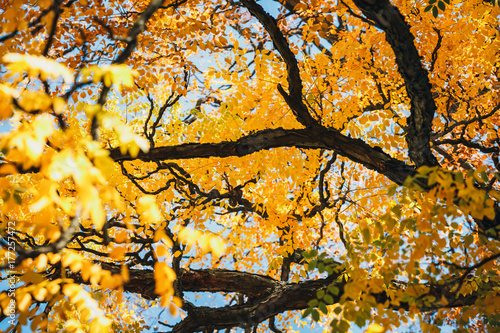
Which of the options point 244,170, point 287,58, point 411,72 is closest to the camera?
point 287,58

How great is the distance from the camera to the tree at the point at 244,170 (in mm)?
1944

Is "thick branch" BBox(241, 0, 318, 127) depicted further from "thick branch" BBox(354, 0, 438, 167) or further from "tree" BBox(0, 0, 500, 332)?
"thick branch" BBox(354, 0, 438, 167)

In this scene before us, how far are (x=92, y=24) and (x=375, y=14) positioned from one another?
186 inches

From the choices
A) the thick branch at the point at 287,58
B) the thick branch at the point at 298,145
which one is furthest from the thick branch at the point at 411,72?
the thick branch at the point at 287,58

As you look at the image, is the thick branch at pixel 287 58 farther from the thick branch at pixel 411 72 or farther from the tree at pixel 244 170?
the thick branch at pixel 411 72

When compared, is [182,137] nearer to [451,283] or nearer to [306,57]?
[306,57]

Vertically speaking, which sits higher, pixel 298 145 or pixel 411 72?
pixel 411 72

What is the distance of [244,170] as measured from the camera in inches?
261

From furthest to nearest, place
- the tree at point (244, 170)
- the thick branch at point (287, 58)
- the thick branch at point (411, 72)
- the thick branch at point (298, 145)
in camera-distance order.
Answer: the thick branch at point (298, 145) → the thick branch at point (287, 58) → the thick branch at point (411, 72) → the tree at point (244, 170)

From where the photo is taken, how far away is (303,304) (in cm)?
535

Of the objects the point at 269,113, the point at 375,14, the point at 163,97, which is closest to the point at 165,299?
the point at 375,14

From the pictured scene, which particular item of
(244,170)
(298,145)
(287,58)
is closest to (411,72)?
(287,58)

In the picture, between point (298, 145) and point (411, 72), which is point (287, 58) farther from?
point (411, 72)

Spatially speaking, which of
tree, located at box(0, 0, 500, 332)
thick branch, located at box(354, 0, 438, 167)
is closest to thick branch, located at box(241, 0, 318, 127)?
tree, located at box(0, 0, 500, 332)
